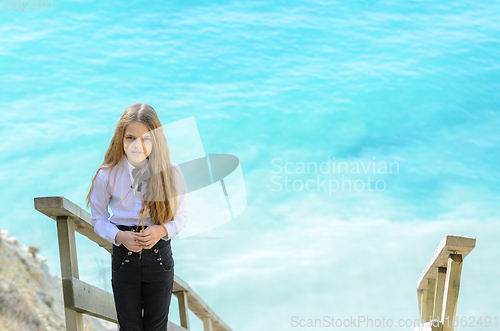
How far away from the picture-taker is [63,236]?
1722mm

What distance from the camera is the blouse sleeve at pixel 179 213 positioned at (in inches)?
63.7

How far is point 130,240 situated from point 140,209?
0.12m

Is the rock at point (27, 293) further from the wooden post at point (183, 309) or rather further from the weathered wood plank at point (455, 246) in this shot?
the weathered wood plank at point (455, 246)

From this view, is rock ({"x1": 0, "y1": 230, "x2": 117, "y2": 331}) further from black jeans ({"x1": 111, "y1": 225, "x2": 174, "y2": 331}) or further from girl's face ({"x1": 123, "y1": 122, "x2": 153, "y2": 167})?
girl's face ({"x1": 123, "y1": 122, "x2": 153, "y2": 167})

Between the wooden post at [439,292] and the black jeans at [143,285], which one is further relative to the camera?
the wooden post at [439,292]

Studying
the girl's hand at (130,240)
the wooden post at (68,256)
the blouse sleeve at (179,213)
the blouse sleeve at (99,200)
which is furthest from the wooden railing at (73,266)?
the blouse sleeve at (179,213)

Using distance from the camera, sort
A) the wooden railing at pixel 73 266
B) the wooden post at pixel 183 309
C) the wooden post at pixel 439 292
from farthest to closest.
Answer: the wooden post at pixel 183 309
the wooden post at pixel 439 292
the wooden railing at pixel 73 266

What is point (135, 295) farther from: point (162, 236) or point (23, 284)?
point (23, 284)

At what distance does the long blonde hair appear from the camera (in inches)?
63.8

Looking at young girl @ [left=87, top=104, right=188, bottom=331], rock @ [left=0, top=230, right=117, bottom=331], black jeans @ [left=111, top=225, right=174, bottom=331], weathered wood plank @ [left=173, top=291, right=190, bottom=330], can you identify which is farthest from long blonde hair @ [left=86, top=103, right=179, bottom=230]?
rock @ [left=0, top=230, right=117, bottom=331]

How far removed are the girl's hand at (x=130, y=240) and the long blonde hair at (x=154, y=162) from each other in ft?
0.29

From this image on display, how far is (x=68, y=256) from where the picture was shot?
1.72m

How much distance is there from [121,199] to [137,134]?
22 centimetres

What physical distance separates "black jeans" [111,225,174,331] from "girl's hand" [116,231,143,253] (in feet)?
0.14
